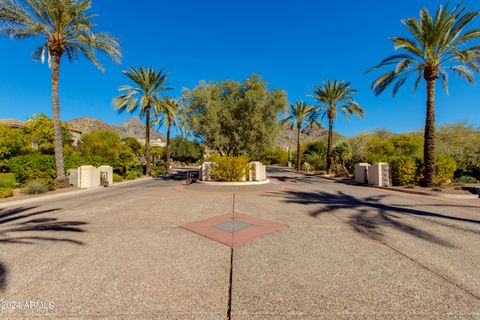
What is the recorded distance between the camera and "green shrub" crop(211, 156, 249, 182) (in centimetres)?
1536

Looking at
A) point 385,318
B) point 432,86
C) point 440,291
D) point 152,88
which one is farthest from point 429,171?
point 152,88

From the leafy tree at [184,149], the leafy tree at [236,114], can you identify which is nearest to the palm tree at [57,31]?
the leafy tree at [236,114]

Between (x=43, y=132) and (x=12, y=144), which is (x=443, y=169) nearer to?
(x=12, y=144)

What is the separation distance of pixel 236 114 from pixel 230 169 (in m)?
4.96

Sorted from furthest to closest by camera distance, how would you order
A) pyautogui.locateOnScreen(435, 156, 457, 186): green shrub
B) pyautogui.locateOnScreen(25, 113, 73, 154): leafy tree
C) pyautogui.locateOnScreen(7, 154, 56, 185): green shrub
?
pyautogui.locateOnScreen(25, 113, 73, 154): leafy tree < pyautogui.locateOnScreen(7, 154, 56, 185): green shrub < pyautogui.locateOnScreen(435, 156, 457, 186): green shrub

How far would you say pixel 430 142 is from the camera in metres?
13.7

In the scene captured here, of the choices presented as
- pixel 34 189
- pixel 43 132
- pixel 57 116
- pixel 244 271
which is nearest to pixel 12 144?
pixel 43 132

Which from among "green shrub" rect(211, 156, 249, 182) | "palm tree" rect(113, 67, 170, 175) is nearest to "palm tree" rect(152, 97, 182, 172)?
"palm tree" rect(113, 67, 170, 175)

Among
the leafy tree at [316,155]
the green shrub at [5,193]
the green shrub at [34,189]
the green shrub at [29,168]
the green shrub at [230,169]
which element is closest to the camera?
the green shrub at [5,193]

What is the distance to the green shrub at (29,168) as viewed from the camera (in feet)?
49.5

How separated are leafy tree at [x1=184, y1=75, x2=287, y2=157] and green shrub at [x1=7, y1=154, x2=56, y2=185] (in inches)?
427

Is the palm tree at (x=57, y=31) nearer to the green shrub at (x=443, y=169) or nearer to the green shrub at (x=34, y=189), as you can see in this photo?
the green shrub at (x=34, y=189)

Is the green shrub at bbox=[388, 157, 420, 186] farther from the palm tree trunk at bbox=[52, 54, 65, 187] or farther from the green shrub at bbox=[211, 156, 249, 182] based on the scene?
the palm tree trunk at bbox=[52, 54, 65, 187]

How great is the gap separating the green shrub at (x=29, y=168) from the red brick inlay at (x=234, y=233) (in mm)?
14694
